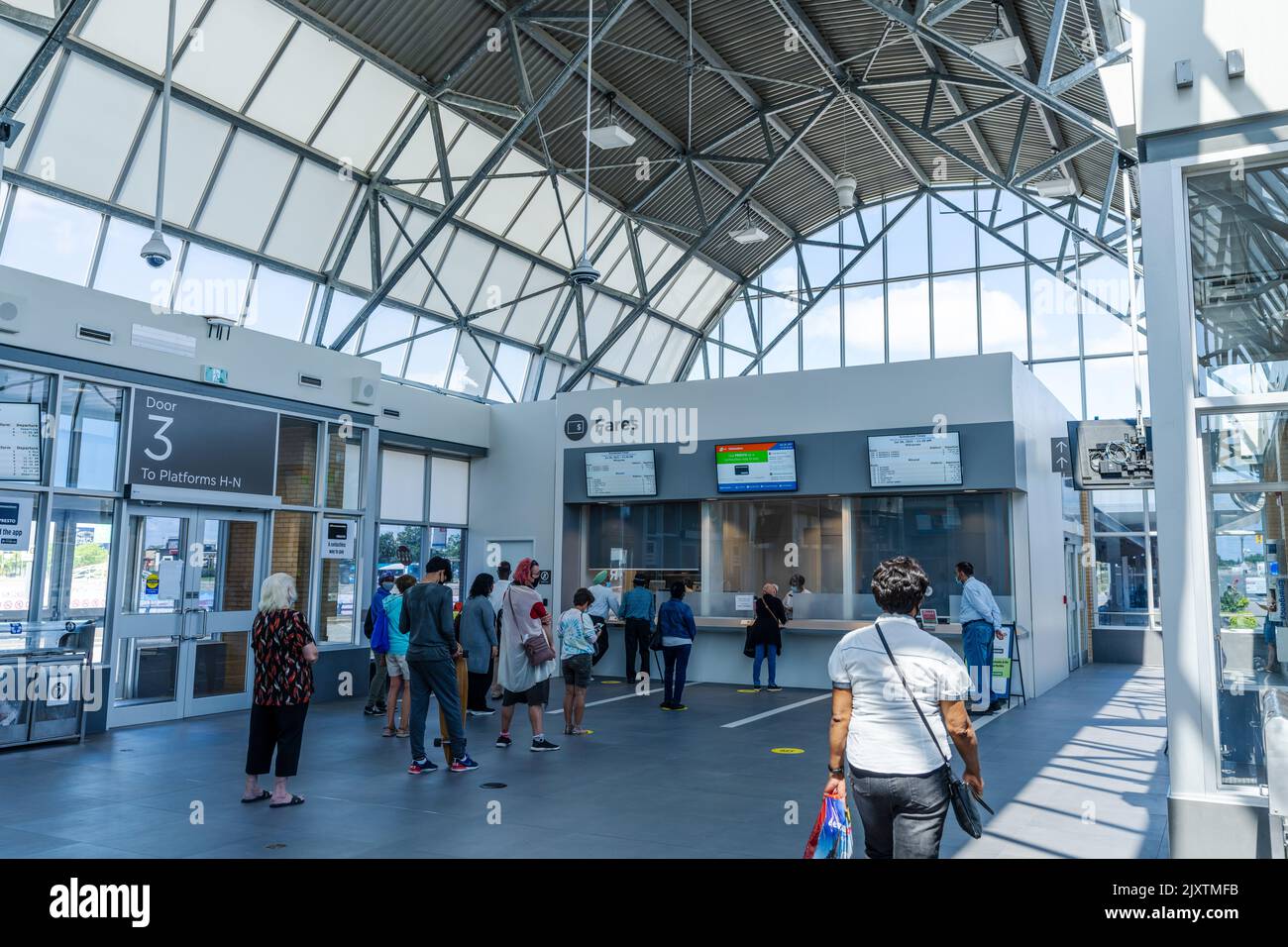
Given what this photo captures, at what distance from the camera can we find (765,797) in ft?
20.4

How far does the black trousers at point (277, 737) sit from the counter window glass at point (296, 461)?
18.0 feet

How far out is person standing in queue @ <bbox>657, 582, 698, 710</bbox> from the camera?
10.3 m

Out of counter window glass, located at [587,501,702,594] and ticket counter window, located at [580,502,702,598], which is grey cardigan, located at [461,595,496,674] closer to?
ticket counter window, located at [580,502,702,598]

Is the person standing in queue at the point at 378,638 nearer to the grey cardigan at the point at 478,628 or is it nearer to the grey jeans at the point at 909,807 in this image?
the grey cardigan at the point at 478,628

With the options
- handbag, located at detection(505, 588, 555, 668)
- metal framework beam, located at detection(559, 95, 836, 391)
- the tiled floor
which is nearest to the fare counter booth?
the tiled floor

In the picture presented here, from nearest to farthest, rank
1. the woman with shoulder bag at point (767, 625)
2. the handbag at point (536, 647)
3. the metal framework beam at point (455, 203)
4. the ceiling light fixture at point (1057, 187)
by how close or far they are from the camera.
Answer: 1. the handbag at point (536, 647)
2. the woman with shoulder bag at point (767, 625)
3. the metal framework beam at point (455, 203)
4. the ceiling light fixture at point (1057, 187)

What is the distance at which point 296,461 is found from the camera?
11.2 metres

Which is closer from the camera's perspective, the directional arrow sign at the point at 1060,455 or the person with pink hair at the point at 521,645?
the person with pink hair at the point at 521,645

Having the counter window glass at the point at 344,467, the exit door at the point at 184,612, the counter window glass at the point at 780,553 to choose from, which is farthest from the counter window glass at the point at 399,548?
the counter window glass at the point at 780,553

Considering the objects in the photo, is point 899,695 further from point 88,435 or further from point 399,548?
point 399,548

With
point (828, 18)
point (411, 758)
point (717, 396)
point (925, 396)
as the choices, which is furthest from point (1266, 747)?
point (828, 18)

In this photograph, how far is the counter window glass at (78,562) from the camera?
28.0 feet
